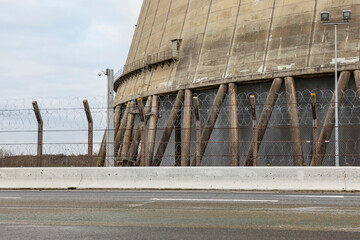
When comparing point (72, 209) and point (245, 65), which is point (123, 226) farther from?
point (245, 65)

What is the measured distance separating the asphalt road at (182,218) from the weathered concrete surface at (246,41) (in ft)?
44.6

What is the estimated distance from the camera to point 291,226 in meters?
7.01

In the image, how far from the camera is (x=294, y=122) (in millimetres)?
→ 22641

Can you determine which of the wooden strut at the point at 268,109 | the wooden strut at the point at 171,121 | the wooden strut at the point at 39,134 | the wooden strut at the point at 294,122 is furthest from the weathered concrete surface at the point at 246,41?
the wooden strut at the point at 39,134

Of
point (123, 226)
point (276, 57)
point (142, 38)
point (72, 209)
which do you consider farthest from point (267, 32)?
point (123, 226)

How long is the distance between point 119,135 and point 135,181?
57.3 ft

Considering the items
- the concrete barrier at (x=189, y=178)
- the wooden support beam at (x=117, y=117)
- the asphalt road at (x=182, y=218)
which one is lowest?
the asphalt road at (x=182, y=218)

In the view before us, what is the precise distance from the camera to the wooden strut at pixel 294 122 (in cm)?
2192

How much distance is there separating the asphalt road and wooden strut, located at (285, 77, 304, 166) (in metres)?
10.8

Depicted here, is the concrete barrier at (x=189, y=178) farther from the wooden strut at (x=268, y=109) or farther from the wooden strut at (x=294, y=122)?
the wooden strut at (x=268, y=109)

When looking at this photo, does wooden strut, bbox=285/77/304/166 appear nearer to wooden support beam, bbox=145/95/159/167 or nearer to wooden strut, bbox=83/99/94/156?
wooden support beam, bbox=145/95/159/167

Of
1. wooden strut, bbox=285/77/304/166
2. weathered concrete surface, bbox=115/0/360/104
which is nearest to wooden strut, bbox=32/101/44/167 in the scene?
wooden strut, bbox=285/77/304/166

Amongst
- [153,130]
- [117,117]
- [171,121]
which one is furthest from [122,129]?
[171,121]

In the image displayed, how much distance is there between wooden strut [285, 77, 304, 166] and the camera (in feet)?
71.9
